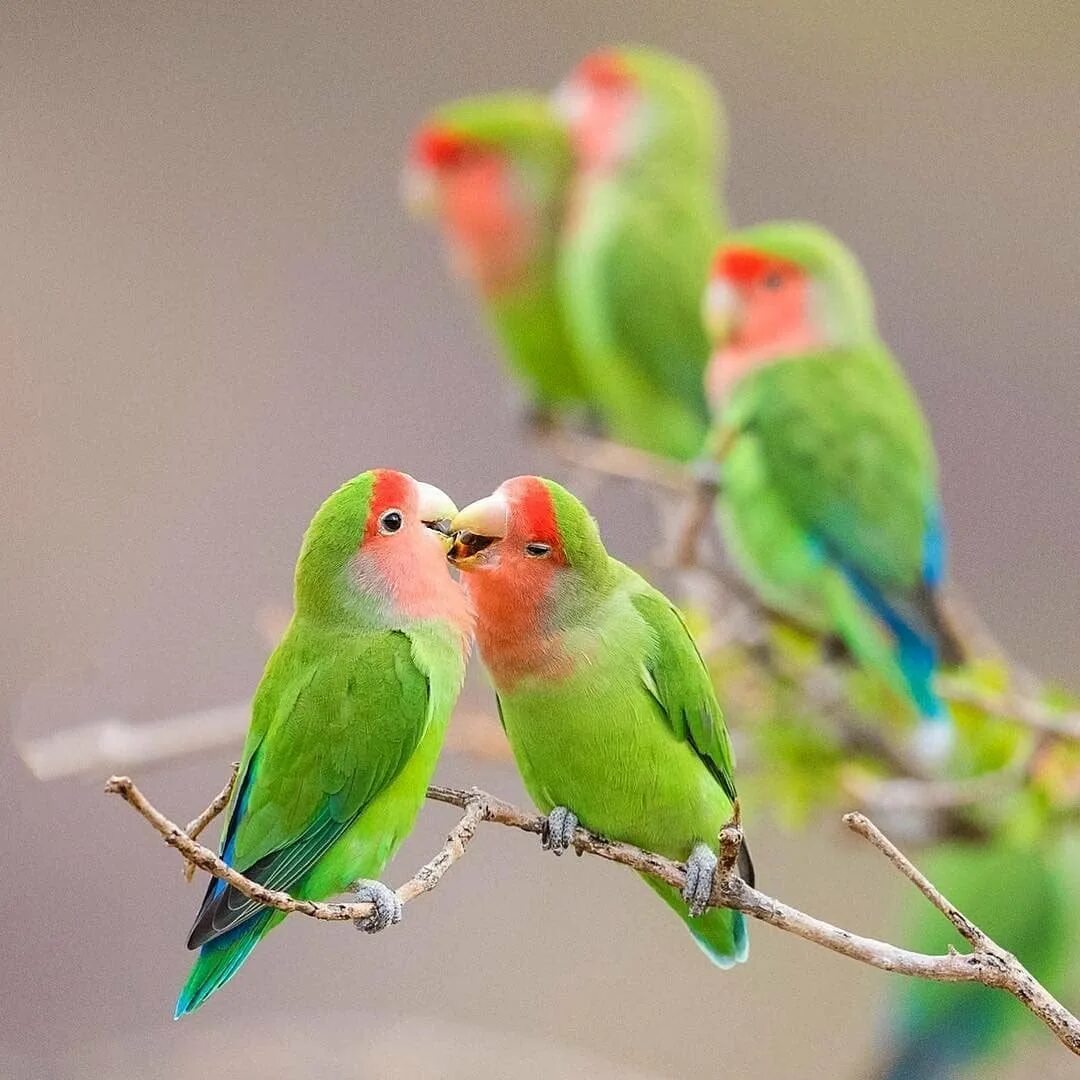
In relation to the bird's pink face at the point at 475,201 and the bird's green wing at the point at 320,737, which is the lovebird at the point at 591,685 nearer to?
the bird's green wing at the point at 320,737

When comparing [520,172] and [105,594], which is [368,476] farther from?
[105,594]

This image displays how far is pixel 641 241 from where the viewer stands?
1434 mm

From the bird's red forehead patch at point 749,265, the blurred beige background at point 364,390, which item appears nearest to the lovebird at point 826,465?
the bird's red forehead patch at point 749,265

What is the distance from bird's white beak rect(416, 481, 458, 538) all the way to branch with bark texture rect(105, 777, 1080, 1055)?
65 mm

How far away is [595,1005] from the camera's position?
6.22ft

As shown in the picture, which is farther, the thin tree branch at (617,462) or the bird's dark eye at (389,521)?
the thin tree branch at (617,462)

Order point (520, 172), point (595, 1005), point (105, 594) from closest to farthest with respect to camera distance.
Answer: point (520, 172)
point (595, 1005)
point (105, 594)

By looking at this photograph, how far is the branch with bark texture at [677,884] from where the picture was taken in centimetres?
31

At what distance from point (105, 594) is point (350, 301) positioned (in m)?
0.68

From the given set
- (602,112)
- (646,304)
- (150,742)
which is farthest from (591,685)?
(602,112)

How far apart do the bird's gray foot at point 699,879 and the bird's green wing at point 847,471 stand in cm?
38

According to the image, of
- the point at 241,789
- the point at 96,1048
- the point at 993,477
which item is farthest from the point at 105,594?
the point at 241,789

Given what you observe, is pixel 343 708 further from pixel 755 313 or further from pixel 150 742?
pixel 755 313

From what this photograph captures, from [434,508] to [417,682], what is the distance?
43mm
